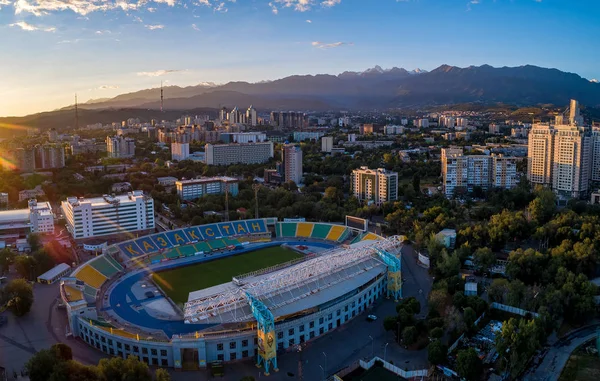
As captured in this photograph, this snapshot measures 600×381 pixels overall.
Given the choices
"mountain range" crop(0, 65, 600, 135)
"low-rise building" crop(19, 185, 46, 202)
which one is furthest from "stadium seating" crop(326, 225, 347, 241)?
"mountain range" crop(0, 65, 600, 135)

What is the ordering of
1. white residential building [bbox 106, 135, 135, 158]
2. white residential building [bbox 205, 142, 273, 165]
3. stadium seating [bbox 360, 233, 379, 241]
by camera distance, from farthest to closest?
white residential building [bbox 106, 135, 135, 158], white residential building [bbox 205, 142, 273, 165], stadium seating [bbox 360, 233, 379, 241]

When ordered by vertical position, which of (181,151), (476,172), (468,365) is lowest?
(468,365)

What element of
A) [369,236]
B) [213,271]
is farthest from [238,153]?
[213,271]

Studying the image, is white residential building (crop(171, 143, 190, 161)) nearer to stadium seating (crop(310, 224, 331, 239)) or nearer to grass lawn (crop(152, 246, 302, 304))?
stadium seating (crop(310, 224, 331, 239))

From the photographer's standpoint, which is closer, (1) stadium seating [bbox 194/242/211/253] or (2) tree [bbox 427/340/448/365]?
(2) tree [bbox 427/340/448/365]

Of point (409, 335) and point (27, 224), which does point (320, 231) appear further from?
point (27, 224)

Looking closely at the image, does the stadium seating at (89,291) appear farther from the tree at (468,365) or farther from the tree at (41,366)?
the tree at (468,365)

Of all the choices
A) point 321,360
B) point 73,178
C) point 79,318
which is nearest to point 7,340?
point 79,318
